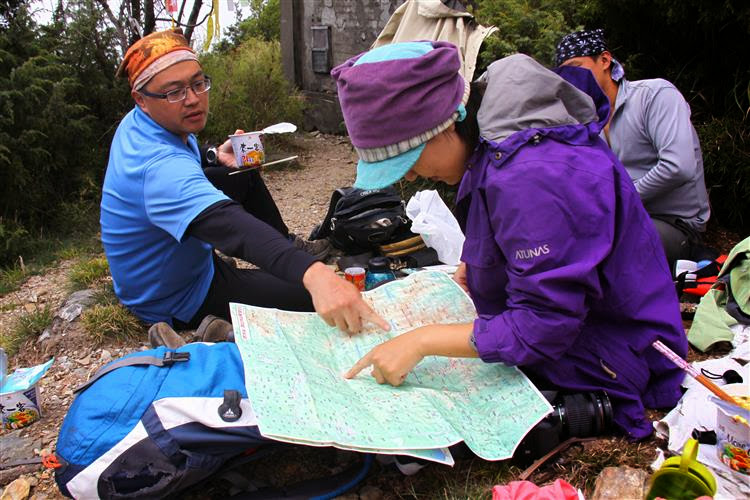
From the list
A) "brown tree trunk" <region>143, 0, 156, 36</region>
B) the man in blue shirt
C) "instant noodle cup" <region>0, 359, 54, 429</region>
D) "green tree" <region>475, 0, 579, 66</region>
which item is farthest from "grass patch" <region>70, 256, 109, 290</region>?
"brown tree trunk" <region>143, 0, 156, 36</region>

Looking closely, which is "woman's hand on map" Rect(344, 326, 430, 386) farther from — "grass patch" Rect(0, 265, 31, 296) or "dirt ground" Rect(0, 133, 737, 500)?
"grass patch" Rect(0, 265, 31, 296)

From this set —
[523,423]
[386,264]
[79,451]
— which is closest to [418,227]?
[386,264]

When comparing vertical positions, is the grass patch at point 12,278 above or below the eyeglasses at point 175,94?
below

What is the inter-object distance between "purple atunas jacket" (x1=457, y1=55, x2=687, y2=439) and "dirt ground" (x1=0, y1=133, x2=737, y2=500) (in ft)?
0.76

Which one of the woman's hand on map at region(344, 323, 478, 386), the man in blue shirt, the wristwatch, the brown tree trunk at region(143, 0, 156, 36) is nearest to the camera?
the woman's hand on map at region(344, 323, 478, 386)

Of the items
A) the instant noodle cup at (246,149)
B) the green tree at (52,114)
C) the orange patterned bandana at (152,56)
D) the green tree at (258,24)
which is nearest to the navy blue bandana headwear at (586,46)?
the instant noodle cup at (246,149)

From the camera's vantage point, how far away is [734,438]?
1903mm

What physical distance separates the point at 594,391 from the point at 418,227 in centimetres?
223

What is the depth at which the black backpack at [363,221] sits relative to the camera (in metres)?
4.48

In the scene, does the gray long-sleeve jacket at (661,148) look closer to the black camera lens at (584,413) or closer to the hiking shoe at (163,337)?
the black camera lens at (584,413)

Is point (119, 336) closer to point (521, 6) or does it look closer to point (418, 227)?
point (418, 227)

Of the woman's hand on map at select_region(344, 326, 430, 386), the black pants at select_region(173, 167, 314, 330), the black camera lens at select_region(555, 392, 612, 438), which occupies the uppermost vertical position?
the woman's hand on map at select_region(344, 326, 430, 386)

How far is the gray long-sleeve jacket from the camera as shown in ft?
11.9

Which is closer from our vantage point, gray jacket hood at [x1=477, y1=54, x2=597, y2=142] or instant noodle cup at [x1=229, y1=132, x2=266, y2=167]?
gray jacket hood at [x1=477, y1=54, x2=597, y2=142]
